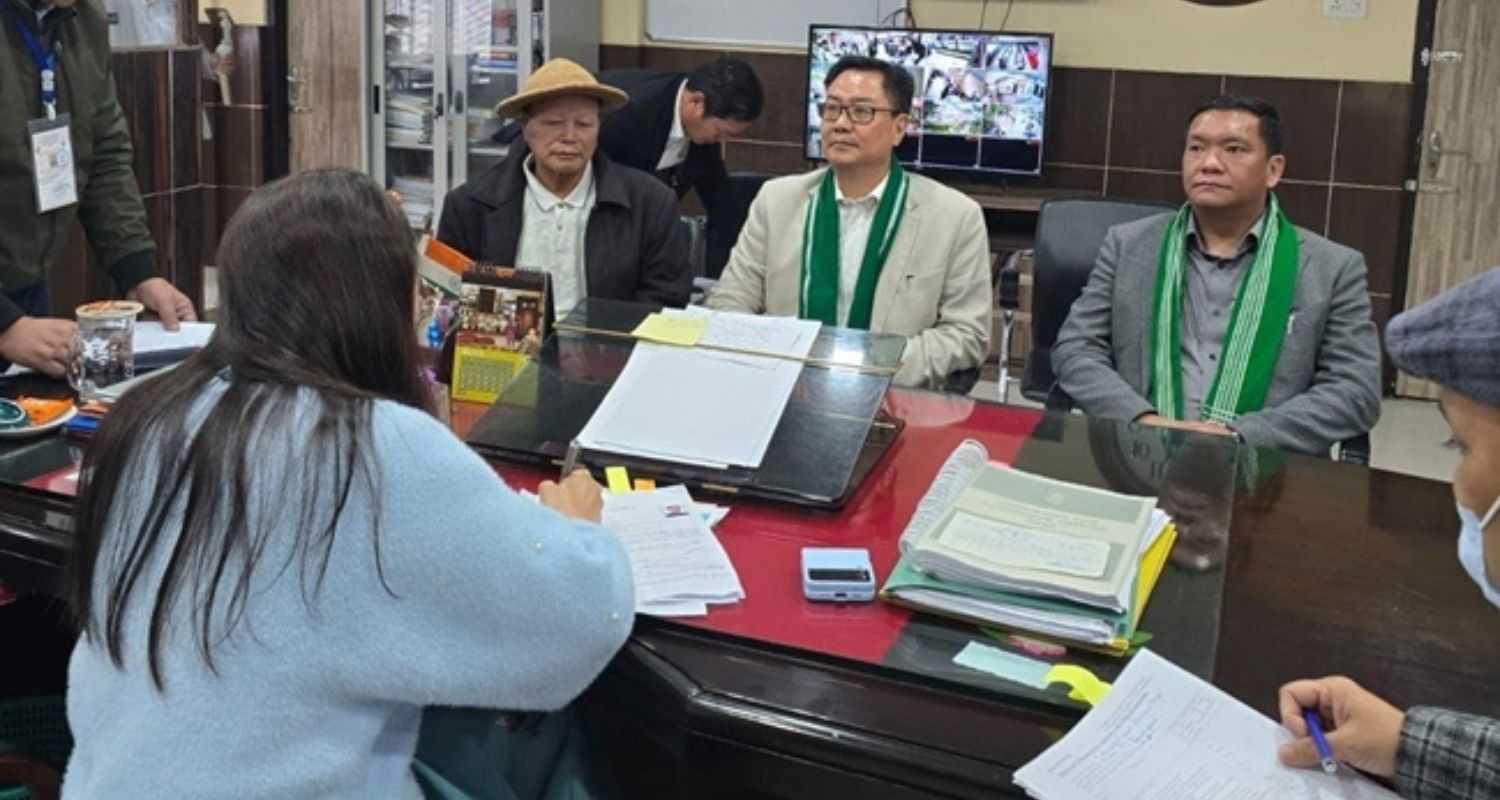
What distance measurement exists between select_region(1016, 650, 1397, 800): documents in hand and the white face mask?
0.19 metres

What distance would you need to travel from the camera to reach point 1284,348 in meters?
2.78

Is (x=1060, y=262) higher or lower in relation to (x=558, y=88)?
lower

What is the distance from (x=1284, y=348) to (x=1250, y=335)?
0.07 metres

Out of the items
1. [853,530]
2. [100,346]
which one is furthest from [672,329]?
[100,346]

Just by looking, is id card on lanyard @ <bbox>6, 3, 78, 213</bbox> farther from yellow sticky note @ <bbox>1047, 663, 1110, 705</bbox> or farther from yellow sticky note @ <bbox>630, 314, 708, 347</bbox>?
yellow sticky note @ <bbox>1047, 663, 1110, 705</bbox>

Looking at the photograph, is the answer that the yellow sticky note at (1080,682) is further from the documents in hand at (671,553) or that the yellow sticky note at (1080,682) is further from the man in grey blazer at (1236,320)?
the man in grey blazer at (1236,320)

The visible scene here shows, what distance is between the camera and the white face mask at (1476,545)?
48.5 inches

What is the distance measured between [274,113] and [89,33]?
151 inches

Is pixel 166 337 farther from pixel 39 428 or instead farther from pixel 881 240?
pixel 881 240

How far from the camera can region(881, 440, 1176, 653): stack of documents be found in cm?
146

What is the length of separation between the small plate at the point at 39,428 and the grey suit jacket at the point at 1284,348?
173cm

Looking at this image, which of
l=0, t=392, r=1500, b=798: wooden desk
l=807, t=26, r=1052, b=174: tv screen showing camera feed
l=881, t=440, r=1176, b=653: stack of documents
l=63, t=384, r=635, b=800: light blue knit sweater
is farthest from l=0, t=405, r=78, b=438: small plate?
l=807, t=26, r=1052, b=174: tv screen showing camera feed

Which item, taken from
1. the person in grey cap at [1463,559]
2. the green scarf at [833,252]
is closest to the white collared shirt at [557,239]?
the green scarf at [833,252]

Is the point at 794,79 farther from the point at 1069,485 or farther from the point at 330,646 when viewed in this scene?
the point at 330,646
